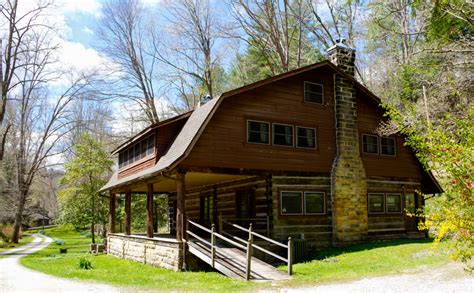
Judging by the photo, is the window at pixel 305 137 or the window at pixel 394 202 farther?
the window at pixel 394 202

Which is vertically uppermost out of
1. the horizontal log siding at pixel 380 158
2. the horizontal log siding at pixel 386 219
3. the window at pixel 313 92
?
the window at pixel 313 92

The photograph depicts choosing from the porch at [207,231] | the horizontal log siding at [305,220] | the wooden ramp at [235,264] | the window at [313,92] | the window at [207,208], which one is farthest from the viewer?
the window at [207,208]

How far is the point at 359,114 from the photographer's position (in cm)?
2069

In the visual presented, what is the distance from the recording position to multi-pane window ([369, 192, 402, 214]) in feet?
66.8

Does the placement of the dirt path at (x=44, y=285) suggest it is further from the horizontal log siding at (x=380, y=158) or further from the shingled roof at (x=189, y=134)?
the horizontal log siding at (x=380, y=158)

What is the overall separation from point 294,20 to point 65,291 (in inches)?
1157

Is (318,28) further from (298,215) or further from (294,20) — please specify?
(298,215)

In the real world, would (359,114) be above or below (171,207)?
above

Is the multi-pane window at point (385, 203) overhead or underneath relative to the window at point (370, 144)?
underneath

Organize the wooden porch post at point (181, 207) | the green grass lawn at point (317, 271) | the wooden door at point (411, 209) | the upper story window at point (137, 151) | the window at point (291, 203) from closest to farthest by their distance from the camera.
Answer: the green grass lawn at point (317, 271) < the wooden porch post at point (181, 207) < the window at point (291, 203) < the upper story window at point (137, 151) < the wooden door at point (411, 209)

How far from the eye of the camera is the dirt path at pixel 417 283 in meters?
9.72

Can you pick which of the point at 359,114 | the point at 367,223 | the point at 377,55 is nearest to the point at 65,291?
the point at 367,223

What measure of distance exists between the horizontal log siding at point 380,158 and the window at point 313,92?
232 cm

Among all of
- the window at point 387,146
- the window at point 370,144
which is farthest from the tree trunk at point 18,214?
the window at point 387,146
